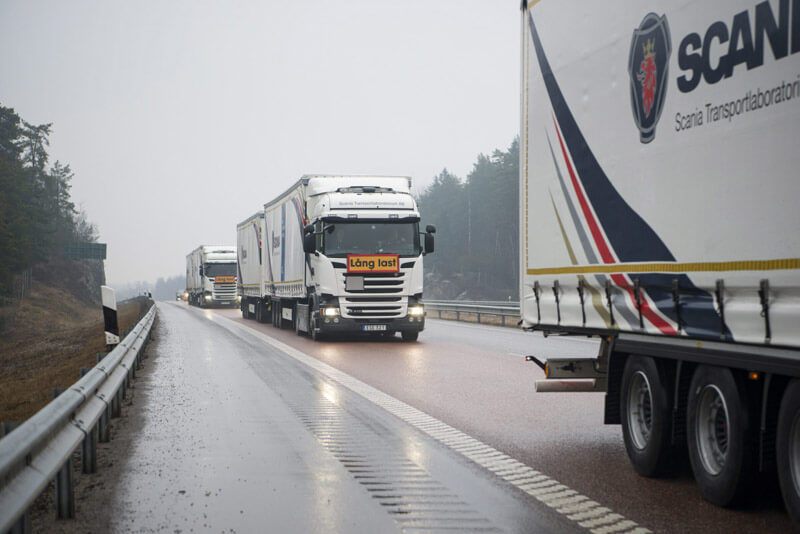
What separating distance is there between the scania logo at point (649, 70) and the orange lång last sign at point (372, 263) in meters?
15.8

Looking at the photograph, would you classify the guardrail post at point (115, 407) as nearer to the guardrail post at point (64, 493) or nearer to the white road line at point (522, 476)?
the white road line at point (522, 476)

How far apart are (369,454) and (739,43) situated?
4552 mm

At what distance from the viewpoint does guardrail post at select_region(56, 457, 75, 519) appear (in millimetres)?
5684

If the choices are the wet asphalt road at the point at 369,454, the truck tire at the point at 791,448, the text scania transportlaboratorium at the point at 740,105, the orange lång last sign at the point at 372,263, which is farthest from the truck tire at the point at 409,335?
the truck tire at the point at 791,448

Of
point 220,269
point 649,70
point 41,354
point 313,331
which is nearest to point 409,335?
point 313,331

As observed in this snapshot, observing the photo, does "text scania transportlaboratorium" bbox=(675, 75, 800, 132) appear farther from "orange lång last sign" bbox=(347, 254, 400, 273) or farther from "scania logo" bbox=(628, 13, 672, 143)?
"orange lång last sign" bbox=(347, 254, 400, 273)

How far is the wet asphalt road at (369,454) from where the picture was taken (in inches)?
231

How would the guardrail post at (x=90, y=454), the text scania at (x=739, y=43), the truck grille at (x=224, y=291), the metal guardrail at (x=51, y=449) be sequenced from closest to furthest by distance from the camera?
the metal guardrail at (x=51, y=449)
the text scania at (x=739, y=43)
the guardrail post at (x=90, y=454)
the truck grille at (x=224, y=291)

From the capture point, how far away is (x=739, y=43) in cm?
555

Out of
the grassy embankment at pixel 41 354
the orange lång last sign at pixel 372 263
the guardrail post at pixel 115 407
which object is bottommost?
the grassy embankment at pixel 41 354

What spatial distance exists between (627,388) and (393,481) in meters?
1.98

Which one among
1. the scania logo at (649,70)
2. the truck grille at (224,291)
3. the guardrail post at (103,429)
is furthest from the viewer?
the truck grille at (224,291)

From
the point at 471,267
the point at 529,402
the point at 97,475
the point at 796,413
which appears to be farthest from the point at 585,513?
the point at 471,267

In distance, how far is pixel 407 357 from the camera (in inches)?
741
